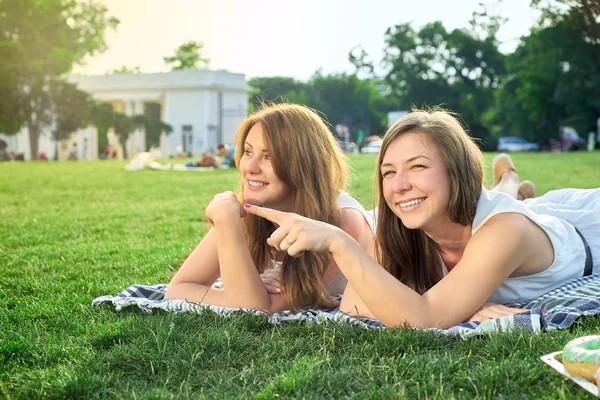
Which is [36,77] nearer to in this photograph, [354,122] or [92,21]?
[92,21]

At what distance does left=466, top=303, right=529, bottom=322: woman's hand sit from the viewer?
315 centimetres

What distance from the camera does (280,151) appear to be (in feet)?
12.2

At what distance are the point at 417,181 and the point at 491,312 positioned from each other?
70 cm

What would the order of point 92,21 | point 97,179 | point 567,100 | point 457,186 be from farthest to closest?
point 567,100
point 92,21
point 97,179
point 457,186

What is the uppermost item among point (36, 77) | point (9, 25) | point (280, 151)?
point (9, 25)

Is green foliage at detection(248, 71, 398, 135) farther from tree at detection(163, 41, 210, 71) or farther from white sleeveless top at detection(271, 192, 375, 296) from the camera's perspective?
white sleeveless top at detection(271, 192, 375, 296)

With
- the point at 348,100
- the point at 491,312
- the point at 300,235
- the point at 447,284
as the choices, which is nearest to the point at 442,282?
the point at 447,284

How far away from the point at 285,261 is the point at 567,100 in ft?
165

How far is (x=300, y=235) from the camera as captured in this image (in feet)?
9.25

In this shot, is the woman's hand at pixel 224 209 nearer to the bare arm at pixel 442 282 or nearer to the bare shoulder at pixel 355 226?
the bare arm at pixel 442 282

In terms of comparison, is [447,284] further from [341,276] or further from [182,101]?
[182,101]

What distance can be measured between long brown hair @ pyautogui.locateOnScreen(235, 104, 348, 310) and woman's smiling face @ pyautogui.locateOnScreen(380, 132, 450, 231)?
68 cm

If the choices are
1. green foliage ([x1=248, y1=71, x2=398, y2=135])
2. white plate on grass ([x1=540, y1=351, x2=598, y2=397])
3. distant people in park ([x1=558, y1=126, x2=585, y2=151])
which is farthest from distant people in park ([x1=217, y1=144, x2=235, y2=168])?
green foliage ([x1=248, y1=71, x2=398, y2=135])

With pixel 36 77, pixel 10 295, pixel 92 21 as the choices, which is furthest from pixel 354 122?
pixel 10 295
